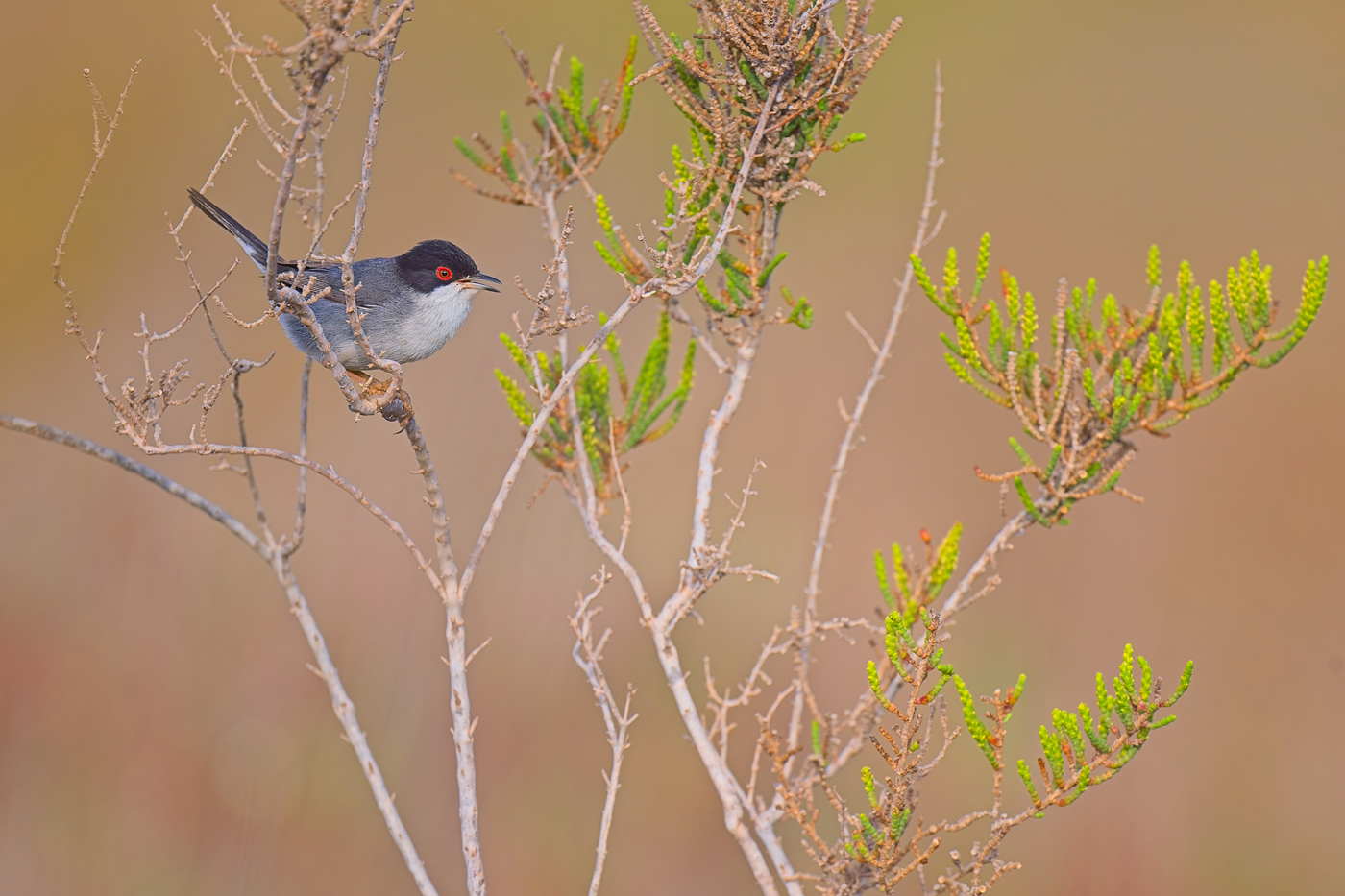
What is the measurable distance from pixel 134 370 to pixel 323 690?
3.55 metres

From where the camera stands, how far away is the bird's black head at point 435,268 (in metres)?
4.12

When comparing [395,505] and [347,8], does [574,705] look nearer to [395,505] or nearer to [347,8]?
[395,505]

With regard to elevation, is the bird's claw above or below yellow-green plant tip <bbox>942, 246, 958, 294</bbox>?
above

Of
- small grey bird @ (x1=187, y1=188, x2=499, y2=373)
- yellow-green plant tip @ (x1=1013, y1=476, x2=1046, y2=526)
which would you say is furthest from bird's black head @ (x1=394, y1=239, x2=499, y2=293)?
yellow-green plant tip @ (x1=1013, y1=476, x2=1046, y2=526)

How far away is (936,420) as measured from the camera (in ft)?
29.1

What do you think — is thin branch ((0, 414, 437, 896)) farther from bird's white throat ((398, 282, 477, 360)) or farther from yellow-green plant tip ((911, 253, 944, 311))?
yellow-green plant tip ((911, 253, 944, 311))

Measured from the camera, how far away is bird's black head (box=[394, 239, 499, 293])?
412 centimetres

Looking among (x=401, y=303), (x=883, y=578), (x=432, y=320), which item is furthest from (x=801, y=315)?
(x=401, y=303)

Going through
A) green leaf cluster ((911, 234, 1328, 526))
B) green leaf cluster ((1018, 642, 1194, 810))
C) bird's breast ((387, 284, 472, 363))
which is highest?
bird's breast ((387, 284, 472, 363))

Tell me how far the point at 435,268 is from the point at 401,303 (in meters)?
0.22

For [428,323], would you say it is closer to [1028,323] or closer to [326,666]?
[326,666]

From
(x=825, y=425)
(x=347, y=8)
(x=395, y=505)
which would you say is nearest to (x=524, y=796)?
(x=395, y=505)

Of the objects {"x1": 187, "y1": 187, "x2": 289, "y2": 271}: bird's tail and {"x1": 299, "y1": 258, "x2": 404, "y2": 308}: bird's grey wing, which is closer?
{"x1": 187, "y1": 187, "x2": 289, "y2": 271}: bird's tail

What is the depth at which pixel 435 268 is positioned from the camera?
13.5ft
